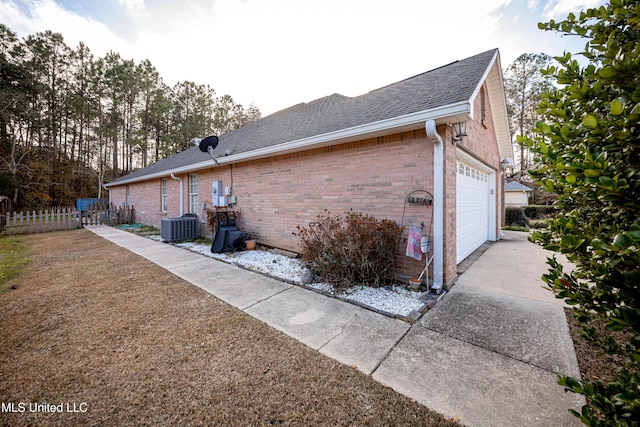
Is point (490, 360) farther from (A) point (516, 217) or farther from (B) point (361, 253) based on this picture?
(A) point (516, 217)

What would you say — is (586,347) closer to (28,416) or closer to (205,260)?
(28,416)

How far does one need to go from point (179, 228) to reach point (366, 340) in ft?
26.8

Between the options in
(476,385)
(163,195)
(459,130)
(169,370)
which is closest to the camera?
(476,385)

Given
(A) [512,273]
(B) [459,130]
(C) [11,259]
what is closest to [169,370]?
(B) [459,130]

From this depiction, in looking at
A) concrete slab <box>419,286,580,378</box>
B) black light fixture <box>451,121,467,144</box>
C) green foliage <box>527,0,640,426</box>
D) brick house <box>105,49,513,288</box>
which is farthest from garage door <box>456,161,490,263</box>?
green foliage <box>527,0,640,426</box>

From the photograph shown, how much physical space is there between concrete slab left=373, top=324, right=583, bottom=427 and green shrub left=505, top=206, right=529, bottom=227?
576 inches

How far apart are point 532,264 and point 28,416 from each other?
844cm

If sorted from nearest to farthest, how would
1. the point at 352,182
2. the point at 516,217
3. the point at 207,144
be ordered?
1. the point at 352,182
2. the point at 207,144
3. the point at 516,217

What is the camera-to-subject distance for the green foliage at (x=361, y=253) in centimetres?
429

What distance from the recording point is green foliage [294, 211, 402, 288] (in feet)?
14.1

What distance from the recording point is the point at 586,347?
8.73 feet

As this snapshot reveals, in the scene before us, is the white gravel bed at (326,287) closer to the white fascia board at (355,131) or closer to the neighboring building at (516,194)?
the white fascia board at (355,131)

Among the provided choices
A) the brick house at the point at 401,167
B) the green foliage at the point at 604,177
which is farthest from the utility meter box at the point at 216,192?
the green foliage at the point at 604,177

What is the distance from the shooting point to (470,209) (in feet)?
21.7
